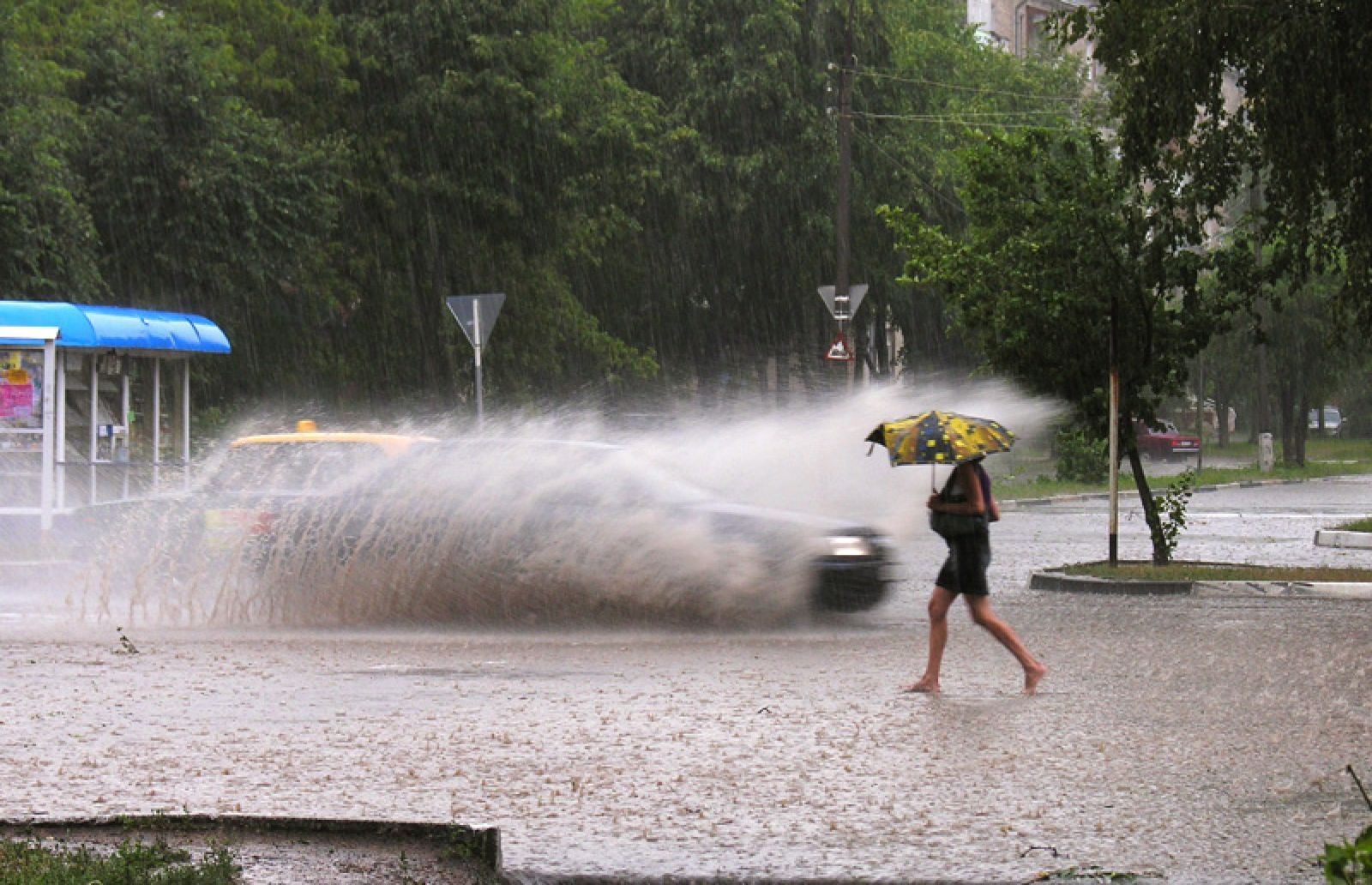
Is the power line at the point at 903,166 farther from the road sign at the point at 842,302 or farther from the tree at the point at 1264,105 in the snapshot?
the tree at the point at 1264,105

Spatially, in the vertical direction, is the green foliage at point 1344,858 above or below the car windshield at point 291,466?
below

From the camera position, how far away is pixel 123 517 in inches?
621

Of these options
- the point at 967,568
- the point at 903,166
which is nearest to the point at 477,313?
the point at 967,568

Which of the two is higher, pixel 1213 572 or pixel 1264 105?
pixel 1264 105

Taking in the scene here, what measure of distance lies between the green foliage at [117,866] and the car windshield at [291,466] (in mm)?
9544

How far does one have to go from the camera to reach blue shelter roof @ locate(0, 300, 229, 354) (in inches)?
830

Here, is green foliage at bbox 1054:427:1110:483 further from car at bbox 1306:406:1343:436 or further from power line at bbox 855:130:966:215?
car at bbox 1306:406:1343:436

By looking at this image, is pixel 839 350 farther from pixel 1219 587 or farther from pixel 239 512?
pixel 239 512

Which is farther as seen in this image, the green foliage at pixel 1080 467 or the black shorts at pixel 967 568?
the green foliage at pixel 1080 467

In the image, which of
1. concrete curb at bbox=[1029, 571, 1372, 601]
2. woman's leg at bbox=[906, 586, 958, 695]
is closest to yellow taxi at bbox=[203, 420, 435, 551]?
woman's leg at bbox=[906, 586, 958, 695]

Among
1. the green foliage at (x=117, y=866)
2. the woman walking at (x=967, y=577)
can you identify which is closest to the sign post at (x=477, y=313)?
the woman walking at (x=967, y=577)

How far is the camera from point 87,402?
74.4 ft

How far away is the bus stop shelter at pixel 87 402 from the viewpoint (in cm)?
2122

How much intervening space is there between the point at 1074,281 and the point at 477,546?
8798 millimetres
